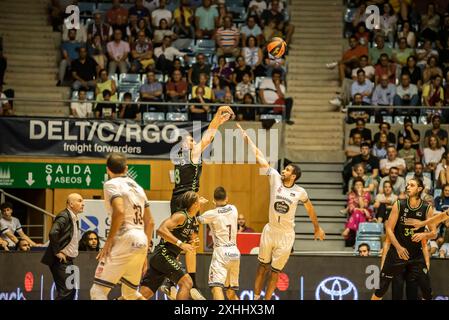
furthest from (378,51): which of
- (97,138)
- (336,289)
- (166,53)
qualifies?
(336,289)

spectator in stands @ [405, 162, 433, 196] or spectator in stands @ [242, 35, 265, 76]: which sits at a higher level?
spectator in stands @ [242, 35, 265, 76]

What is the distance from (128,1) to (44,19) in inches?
89.7

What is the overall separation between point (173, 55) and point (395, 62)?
18.5 ft

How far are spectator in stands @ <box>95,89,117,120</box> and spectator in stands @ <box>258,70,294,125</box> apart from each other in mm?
3583

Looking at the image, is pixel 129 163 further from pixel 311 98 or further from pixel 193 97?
pixel 311 98

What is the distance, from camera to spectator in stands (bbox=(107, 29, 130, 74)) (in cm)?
2497

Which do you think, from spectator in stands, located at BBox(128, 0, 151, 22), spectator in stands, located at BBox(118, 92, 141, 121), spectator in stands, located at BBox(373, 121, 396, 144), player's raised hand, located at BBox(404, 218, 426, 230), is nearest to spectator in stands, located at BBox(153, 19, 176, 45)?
spectator in stands, located at BBox(128, 0, 151, 22)

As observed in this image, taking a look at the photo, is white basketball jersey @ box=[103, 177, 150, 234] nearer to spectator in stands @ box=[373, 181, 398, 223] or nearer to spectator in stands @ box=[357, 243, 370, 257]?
spectator in stands @ box=[357, 243, 370, 257]

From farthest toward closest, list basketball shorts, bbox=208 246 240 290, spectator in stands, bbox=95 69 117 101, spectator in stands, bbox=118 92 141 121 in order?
spectator in stands, bbox=95 69 117 101 → spectator in stands, bbox=118 92 141 121 → basketball shorts, bbox=208 246 240 290

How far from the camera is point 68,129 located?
2206cm

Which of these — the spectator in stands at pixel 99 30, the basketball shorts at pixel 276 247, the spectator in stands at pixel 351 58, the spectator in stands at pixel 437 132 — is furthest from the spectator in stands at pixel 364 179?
the spectator in stands at pixel 99 30
